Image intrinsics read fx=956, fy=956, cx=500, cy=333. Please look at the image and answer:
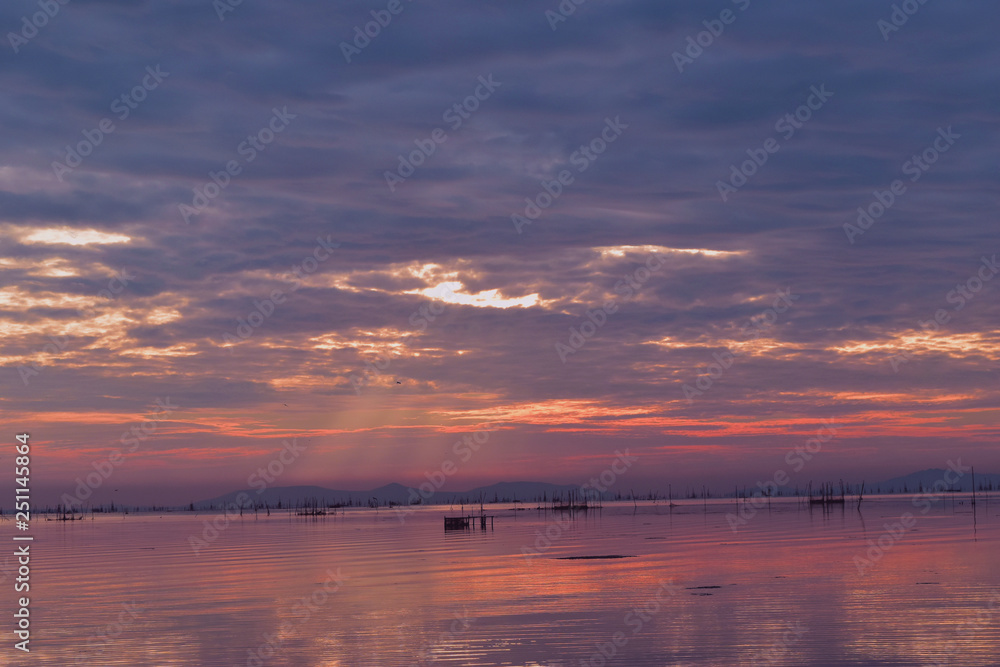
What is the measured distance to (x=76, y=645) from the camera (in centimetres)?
2628

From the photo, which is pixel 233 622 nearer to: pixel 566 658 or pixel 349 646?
pixel 349 646

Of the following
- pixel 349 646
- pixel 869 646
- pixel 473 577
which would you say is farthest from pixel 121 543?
pixel 869 646

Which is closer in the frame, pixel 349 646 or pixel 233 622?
Result: pixel 349 646

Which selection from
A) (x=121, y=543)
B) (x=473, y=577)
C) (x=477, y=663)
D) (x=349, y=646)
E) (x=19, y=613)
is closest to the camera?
(x=477, y=663)

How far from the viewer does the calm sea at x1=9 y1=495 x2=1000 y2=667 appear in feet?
78.1

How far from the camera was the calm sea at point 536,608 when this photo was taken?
78.1ft

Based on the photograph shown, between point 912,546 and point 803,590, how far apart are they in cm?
2363

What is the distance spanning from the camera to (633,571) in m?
42.7

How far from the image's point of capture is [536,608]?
31203 mm

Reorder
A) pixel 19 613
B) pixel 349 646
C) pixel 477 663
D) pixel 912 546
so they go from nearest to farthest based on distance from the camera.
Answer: pixel 477 663 → pixel 349 646 → pixel 19 613 → pixel 912 546

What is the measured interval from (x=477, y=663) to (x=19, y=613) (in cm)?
1904

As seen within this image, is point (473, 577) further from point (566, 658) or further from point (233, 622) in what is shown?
point (566, 658)

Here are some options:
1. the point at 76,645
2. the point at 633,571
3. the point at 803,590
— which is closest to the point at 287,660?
the point at 76,645

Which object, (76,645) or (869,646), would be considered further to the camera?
(76,645)
